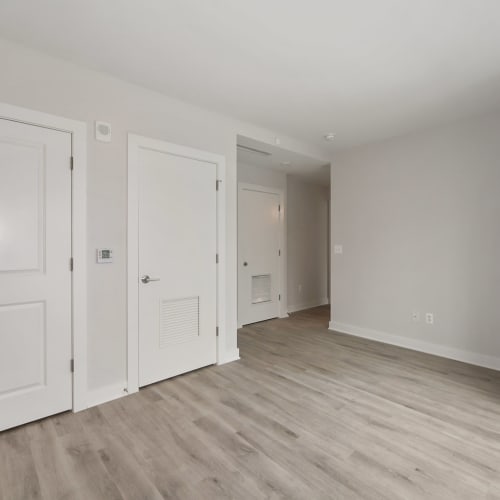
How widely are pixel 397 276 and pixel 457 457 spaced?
234 centimetres

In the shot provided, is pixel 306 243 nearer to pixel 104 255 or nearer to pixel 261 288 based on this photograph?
pixel 261 288

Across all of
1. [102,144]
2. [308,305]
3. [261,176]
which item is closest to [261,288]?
[308,305]

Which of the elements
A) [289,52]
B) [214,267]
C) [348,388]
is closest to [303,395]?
[348,388]

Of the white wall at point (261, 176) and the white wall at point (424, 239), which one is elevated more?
the white wall at point (261, 176)

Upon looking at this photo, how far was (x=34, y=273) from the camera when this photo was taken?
84.0 inches

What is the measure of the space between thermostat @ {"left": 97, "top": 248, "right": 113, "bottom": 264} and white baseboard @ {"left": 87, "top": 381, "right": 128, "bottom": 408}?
986mm

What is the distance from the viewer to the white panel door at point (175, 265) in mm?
2652

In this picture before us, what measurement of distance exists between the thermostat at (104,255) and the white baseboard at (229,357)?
1.53 m

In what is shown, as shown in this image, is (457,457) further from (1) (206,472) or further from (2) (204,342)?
(2) (204,342)

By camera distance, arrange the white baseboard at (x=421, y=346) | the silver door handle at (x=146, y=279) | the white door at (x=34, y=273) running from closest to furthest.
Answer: the white door at (x=34, y=273) < the silver door handle at (x=146, y=279) < the white baseboard at (x=421, y=346)

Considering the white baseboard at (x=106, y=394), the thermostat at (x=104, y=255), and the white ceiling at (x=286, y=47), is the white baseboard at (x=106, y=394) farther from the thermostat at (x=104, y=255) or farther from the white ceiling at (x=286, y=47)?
the white ceiling at (x=286, y=47)

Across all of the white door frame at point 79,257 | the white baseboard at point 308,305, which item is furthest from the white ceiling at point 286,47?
the white baseboard at point 308,305

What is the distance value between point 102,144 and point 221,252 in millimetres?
1437

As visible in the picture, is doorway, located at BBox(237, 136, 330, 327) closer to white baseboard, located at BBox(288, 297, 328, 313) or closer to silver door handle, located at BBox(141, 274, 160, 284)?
white baseboard, located at BBox(288, 297, 328, 313)
